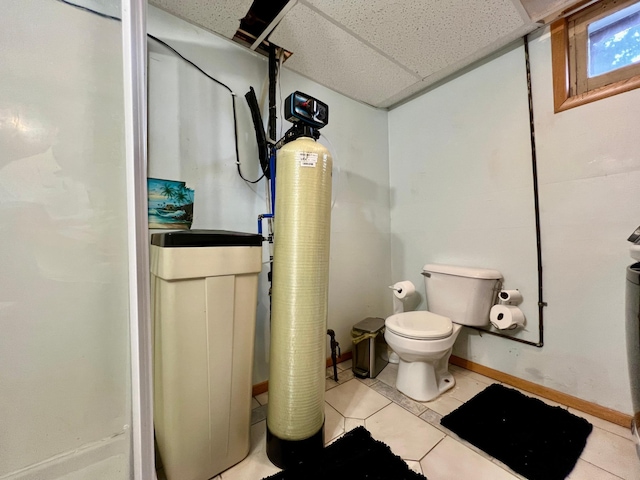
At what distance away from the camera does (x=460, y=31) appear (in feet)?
4.43

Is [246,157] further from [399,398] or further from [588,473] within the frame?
[588,473]

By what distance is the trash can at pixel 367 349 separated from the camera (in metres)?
1.62

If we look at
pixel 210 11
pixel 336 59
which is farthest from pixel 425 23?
pixel 210 11

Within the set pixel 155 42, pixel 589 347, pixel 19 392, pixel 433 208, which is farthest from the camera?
pixel 433 208

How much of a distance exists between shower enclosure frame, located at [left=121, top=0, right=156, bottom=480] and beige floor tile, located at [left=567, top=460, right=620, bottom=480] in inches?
59.5

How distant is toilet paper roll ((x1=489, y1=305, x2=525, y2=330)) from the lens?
1410mm

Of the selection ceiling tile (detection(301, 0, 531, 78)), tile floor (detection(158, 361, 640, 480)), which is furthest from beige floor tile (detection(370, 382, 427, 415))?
ceiling tile (detection(301, 0, 531, 78))

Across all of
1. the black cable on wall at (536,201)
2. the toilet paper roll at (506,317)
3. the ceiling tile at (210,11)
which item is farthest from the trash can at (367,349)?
the ceiling tile at (210,11)

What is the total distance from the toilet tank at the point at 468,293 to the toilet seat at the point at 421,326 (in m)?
0.10

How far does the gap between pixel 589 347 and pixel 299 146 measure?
69.3 inches

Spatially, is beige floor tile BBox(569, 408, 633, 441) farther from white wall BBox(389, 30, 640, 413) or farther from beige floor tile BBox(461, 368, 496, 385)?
beige floor tile BBox(461, 368, 496, 385)

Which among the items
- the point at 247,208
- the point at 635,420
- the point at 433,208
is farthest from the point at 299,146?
the point at 635,420

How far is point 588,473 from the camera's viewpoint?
3.13 ft

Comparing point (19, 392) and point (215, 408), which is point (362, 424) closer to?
point (215, 408)
